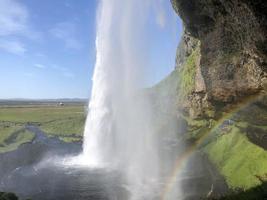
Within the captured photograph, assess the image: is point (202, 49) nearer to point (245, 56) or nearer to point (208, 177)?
point (245, 56)

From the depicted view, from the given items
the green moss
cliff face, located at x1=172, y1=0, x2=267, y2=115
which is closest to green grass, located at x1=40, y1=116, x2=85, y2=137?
the green moss

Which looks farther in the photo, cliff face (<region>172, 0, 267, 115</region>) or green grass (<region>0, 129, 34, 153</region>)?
green grass (<region>0, 129, 34, 153</region>)

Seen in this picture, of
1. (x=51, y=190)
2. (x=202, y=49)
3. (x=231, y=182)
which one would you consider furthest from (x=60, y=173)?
(x=202, y=49)

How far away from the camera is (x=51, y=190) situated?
4169 cm

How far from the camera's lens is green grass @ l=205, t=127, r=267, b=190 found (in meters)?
41.2

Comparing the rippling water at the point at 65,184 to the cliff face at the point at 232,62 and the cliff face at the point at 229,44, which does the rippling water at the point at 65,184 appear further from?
the cliff face at the point at 229,44

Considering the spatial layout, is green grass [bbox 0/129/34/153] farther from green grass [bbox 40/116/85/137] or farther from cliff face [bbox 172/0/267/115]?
cliff face [bbox 172/0/267/115]

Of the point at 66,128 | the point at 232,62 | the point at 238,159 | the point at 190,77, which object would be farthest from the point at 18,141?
the point at 232,62

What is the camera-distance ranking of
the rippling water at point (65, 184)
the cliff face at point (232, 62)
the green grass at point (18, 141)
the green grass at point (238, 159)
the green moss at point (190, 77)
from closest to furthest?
the cliff face at point (232, 62) → the rippling water at point (65, 184) → the green grass at point (238, 159) → the green moss at point (190, 77) → the green grass at point (18, 141)

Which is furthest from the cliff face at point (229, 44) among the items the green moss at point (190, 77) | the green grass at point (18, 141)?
the green grass at point (18, 141)

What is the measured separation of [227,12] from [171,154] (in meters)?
40.5

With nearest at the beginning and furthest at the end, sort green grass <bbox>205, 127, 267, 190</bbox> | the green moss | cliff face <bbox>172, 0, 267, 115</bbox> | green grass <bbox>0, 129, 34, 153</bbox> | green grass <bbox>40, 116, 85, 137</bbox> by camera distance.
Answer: cliff face <bbox>172, 0, 267, 115</bbox>
green grass <bbox>205, 127, 267, 190</bbox>
the green moss
green grass <bbox>0, 129, 34, 153</bbox>
green grass <bbox>40, 116, 85, 137</bbox>

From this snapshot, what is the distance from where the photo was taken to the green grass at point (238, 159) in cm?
4119

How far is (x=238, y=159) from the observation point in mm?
47656
